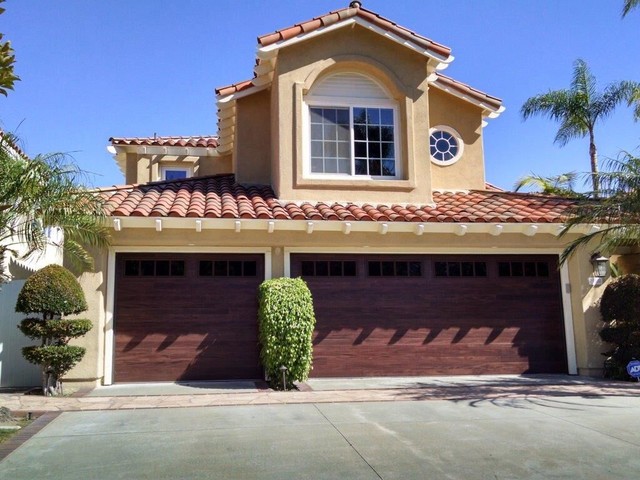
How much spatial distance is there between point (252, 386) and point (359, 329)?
250 cm

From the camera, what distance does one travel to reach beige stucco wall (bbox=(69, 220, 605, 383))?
11.0 metres

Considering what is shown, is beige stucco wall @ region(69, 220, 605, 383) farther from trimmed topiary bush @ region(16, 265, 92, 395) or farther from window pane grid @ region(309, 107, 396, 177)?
window pane grid @ region(309, 107, 396, 177)

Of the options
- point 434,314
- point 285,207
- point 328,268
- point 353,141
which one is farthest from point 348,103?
point 434,314

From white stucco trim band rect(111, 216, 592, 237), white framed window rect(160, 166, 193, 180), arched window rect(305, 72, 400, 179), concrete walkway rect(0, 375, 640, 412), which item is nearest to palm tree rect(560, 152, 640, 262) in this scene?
white stucco trim band rect(111, 216, 592, 237)

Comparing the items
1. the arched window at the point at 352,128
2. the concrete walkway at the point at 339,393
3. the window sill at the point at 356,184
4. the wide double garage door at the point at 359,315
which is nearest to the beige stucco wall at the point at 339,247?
the wide double garage door at the point at 359,315

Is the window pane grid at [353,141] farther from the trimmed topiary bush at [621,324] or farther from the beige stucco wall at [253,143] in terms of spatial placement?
the trimmed topiary bush at [621,324]

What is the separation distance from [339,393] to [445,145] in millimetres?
7370

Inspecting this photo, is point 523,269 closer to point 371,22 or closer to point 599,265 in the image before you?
point 599,265

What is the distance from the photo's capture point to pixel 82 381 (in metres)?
10.7

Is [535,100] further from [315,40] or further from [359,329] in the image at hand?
[359,329]

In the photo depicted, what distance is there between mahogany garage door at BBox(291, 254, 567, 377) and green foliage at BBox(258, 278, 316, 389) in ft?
4.29

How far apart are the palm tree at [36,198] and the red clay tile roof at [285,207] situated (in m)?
1.43

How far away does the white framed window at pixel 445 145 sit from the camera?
47.9 feet

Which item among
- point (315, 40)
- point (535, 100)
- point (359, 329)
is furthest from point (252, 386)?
point (535, 100)
